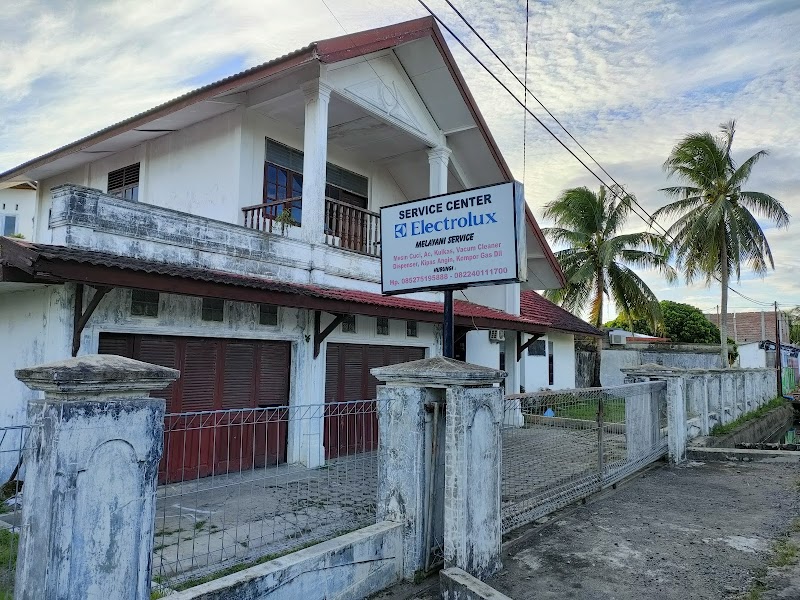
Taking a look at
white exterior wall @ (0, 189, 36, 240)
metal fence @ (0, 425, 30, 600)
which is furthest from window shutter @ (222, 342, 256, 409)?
white exterior wall @ (0, 189, 36, 240)

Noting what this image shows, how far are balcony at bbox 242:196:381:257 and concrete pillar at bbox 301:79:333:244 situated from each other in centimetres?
46

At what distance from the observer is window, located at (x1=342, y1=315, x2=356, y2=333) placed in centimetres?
959

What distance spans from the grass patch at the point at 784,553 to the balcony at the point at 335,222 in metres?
7.01

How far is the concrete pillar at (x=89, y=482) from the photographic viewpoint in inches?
99.7

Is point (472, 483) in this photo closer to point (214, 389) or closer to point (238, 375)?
point (214, 389)

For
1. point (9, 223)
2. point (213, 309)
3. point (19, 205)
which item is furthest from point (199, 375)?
point (9, 223)

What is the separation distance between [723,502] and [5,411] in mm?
8480

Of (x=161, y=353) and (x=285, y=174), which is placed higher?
(x=285, y=174)

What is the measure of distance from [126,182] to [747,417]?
16514 mm

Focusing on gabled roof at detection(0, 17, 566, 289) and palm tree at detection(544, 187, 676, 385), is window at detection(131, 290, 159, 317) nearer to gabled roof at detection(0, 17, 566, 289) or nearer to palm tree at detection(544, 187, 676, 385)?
gabled roof at detection(0, 17, 566, 289)

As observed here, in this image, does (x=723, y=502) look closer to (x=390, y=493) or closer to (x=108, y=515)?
(x=390, y=493)

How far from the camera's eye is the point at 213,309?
7.53 m

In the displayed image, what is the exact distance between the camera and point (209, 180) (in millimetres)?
10250

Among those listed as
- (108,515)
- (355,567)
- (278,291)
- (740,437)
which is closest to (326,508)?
(355,567)
